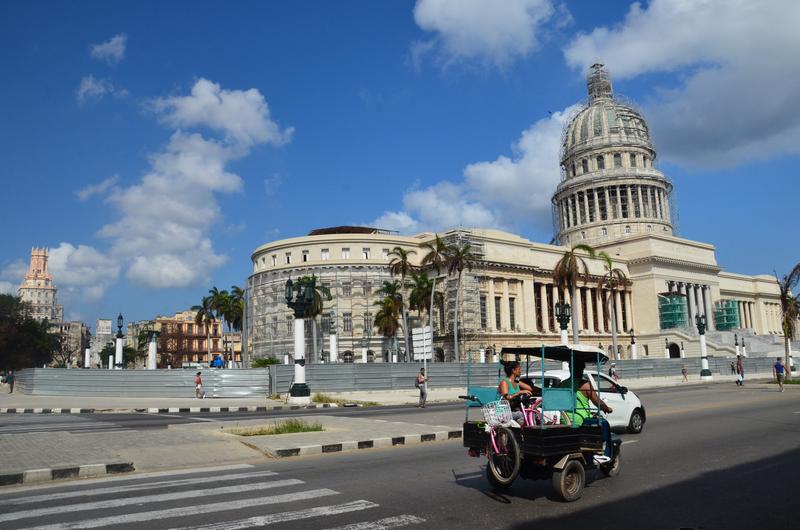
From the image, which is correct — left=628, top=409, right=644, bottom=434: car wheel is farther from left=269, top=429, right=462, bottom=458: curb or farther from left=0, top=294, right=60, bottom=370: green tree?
left=0, top=294, right=60, bottom=370: green tree

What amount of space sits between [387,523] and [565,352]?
3.56 meters

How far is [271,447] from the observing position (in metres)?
11.8

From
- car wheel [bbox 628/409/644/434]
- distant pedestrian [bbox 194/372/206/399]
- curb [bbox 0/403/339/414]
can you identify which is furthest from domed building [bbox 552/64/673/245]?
car wheel [bbox 628/409/644/434]

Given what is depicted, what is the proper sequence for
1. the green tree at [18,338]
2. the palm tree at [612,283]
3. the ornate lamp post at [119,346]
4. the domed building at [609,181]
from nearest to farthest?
the ornate lamp post at [119,346]
the palm tree at [612,283]
the green tree at [18,338]
the domed building at [609,181]

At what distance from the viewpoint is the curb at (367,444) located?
11.7 meters

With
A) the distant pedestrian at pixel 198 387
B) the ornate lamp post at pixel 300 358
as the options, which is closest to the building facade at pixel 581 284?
the ornate lamp post at pixel 300 358

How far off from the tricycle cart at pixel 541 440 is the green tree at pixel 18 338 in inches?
3194

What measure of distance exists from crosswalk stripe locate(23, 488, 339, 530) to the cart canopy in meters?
3.22

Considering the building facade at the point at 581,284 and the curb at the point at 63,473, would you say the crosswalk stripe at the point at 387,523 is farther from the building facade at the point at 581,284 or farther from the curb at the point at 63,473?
the building facade at the point at 581,284

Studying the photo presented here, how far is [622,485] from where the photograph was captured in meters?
8.47

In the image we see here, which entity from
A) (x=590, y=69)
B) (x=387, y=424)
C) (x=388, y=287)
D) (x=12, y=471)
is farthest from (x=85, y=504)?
(x=590, y=69)

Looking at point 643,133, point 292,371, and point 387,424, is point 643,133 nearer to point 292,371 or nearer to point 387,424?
point 292,371

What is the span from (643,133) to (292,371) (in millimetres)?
93485

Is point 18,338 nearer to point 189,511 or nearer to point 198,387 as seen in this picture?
point 198,387
